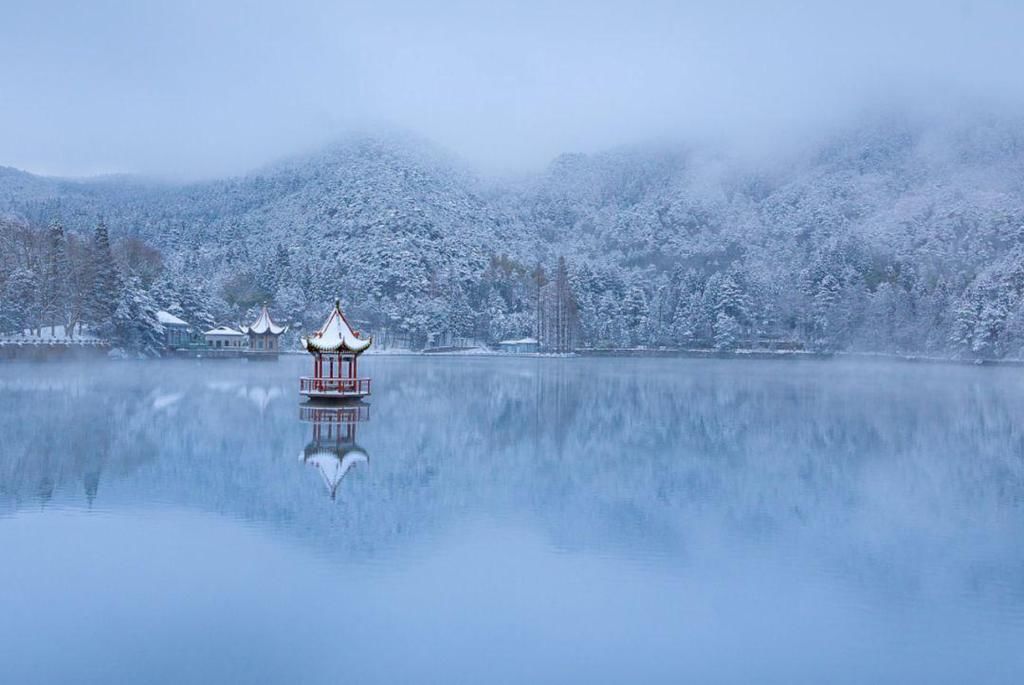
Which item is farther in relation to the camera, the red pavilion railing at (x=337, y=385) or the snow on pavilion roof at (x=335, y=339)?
the snow on pavilion roof at (x=335, y=339)

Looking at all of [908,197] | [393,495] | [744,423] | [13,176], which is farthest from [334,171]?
[393,495]

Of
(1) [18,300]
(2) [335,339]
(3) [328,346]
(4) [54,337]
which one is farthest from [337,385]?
(4) [54,337]

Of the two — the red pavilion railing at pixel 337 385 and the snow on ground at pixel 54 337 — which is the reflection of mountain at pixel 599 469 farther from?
the snow on ground at pixel 54 337

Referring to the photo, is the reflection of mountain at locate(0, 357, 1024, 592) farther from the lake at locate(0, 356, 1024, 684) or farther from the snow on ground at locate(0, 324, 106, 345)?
the snow on ground at locate(0, 324, 106, 345)

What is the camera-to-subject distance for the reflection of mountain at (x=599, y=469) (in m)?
11.6

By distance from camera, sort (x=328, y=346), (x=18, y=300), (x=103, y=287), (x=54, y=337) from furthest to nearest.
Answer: (x=54, y=337) < (x=103, y=287) < (x=18, y=300) < (x=328, y=346)

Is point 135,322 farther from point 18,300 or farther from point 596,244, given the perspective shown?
point 596,244

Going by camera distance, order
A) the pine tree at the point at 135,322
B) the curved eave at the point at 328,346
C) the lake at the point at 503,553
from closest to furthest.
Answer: the lake at the point at 503,553, the curved eave at the point at 328,346, the pine tree at the point at 135,322

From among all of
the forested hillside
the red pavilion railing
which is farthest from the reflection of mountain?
the forested hillside

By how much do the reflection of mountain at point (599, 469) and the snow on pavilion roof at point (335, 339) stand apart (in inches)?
75.9

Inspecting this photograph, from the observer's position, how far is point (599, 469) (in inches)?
656

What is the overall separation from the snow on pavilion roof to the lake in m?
5.32

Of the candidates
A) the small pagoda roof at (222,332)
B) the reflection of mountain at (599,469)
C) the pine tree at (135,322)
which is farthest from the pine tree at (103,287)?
the reflection of mountain at (599,469)

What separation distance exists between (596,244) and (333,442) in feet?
354
